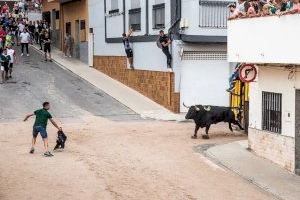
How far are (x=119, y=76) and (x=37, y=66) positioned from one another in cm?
505

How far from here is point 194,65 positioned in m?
24.7

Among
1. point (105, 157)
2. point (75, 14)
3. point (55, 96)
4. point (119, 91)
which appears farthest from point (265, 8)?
point (75, 14)

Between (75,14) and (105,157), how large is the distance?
2226cm

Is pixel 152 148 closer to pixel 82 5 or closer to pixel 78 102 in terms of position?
pixel 78 102

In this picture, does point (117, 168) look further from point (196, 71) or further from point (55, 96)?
point (55, 96)

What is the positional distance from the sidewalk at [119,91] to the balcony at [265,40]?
776 cm

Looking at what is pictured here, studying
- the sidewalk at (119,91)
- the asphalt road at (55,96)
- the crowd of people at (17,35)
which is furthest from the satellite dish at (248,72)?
the crowd of people at (17,35)

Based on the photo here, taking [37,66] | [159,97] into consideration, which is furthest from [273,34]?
[37,66]

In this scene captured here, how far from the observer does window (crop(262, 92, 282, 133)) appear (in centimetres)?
1548

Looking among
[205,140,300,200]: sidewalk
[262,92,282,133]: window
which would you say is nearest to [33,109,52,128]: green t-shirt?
[205,140,300,200]: sidewalk

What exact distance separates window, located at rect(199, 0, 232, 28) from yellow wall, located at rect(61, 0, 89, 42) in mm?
12049

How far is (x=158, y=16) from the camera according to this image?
25766mm

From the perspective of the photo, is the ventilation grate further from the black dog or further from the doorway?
the doorway

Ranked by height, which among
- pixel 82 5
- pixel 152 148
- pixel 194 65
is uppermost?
pixel 82 5
